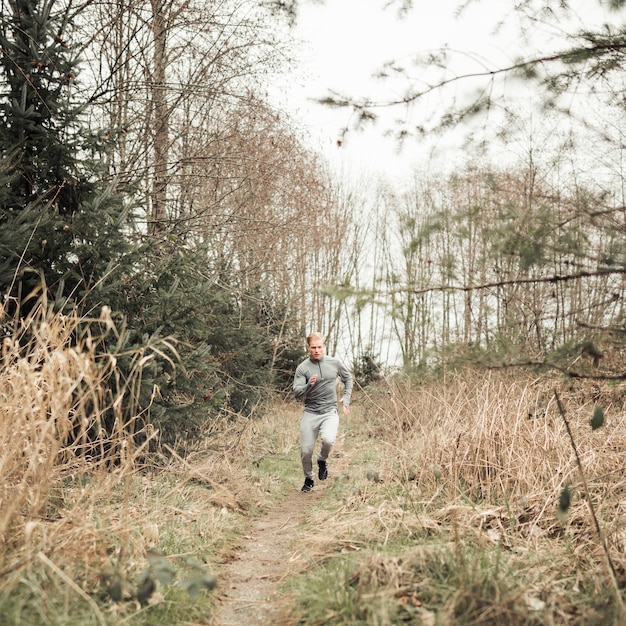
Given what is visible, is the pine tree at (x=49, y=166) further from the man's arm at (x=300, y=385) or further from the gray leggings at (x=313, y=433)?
the gray leggings at (x=313, y=433)

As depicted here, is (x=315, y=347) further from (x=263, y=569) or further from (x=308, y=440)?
(x=263, y=569)

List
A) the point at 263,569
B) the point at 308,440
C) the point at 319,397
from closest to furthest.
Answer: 1. the point at 263,569
2. the point at 308,440
3. the point at 319,397

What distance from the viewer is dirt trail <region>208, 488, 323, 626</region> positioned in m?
3.46

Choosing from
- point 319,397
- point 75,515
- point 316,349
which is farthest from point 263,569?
point 316,349

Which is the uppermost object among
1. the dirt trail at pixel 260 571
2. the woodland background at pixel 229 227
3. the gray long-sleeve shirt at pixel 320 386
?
the woodland background at pixel 229 227

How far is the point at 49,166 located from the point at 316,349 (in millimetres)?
3828

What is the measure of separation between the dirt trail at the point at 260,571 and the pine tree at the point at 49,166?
2.95 m

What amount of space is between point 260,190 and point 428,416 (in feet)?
26.4

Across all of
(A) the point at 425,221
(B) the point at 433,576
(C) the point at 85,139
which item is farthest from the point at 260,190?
(B) the point at 433,576

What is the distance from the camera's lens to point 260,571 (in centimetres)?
429

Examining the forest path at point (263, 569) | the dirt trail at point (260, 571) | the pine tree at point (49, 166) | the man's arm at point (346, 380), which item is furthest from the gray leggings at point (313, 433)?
the pine tree at point (49, 166)

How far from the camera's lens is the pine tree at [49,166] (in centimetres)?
595

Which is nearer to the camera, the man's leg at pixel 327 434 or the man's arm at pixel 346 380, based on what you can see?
the man's leg at pixel 327 434

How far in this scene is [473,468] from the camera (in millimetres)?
5137
